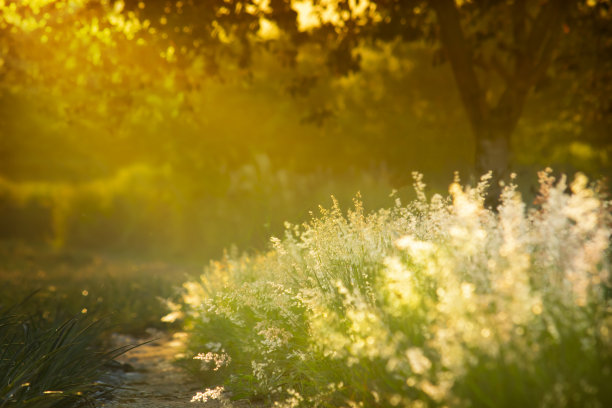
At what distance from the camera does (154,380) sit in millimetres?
6344

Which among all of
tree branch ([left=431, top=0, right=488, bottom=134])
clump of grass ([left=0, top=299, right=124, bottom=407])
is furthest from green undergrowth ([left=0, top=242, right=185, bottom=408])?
tree branch ([left=431, top=0, right=488, bottom=134])

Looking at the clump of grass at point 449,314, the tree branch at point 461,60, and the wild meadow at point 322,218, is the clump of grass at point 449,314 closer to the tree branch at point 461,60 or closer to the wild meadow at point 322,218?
the wild meadow at point 322,218

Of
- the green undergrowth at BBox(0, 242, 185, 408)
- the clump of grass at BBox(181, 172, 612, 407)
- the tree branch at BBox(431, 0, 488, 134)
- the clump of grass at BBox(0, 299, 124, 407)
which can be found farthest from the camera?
the tree branch at BBox(431, 0, 488, 134)

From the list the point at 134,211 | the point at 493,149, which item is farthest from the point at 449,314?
the point at 134,211

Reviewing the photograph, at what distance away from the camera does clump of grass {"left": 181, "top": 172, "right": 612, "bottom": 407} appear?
2973 mm

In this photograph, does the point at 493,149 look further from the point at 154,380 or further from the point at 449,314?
the point at 449,314

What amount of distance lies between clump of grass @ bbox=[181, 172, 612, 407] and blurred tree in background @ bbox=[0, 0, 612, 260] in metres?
A: 3.01

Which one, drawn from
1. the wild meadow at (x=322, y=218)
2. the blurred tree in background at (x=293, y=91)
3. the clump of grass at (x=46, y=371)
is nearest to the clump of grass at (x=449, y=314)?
the wild meadow at (x=322, y=218)

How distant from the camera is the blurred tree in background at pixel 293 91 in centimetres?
986

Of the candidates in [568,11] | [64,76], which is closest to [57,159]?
[64,76]

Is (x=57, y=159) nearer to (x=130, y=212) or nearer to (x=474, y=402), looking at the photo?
(x=130, y=212)

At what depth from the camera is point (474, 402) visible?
3113 mm

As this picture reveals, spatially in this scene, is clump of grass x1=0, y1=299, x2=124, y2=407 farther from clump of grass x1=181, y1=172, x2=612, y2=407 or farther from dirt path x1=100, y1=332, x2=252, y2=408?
clump of grass x1=181, y1=172, x2=612, y2=407

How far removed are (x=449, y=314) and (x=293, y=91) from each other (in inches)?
335
